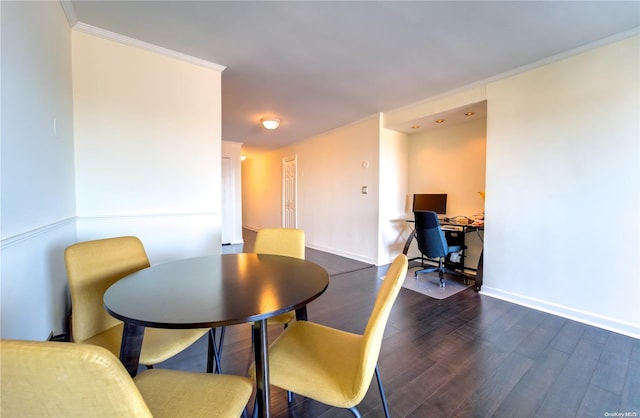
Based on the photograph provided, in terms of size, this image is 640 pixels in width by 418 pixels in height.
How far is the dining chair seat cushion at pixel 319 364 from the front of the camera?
0.97m

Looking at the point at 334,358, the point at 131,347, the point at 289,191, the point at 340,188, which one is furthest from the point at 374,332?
the point at 289,191

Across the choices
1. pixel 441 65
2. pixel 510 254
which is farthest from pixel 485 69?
pixel 510 254

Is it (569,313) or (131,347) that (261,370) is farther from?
(569,313)

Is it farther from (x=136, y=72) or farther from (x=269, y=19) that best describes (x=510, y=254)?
(x=136, y=72)

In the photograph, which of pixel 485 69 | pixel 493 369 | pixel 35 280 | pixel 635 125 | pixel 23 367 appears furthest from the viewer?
pixel 485 69

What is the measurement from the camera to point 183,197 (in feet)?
8.55

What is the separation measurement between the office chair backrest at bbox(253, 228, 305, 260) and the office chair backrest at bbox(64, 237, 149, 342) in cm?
85

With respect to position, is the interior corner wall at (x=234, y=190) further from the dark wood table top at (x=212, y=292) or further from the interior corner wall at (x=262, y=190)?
the dark wood table top at (x=212, y=292)

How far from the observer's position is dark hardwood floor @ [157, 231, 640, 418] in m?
1.46

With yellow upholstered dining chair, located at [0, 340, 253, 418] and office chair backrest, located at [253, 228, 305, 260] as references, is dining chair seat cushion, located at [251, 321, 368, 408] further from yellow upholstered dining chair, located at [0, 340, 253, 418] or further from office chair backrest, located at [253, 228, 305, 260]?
office chair backrest, located at [253, 228, 305, 260]

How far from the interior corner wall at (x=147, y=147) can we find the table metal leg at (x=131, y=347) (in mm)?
1555

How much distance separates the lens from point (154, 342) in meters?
1.29

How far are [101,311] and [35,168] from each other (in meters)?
0.88

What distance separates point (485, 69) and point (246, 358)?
351 cm
